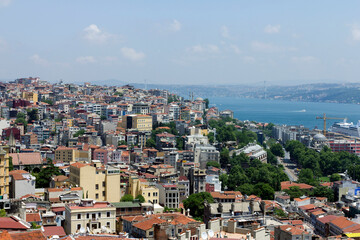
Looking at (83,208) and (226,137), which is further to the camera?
(226,137)

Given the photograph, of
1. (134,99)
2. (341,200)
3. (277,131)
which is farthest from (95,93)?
(341,200)

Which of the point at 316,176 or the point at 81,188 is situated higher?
the point at 81,188

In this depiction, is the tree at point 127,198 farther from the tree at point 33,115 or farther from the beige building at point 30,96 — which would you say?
the beige building at point 30,96

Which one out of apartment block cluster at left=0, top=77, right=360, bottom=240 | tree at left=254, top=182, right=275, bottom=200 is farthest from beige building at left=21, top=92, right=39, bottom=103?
tree at left=254, top=182, right=275, bottom=200

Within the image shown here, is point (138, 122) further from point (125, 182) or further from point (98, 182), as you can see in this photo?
point (98, 182)

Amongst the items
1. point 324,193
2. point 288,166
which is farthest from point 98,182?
point 288,166

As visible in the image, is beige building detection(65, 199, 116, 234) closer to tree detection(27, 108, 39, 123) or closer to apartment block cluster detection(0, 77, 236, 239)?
apartment block cluster detection(0, 77, 236, 239)

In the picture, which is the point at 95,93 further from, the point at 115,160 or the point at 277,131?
the point at 115,160
